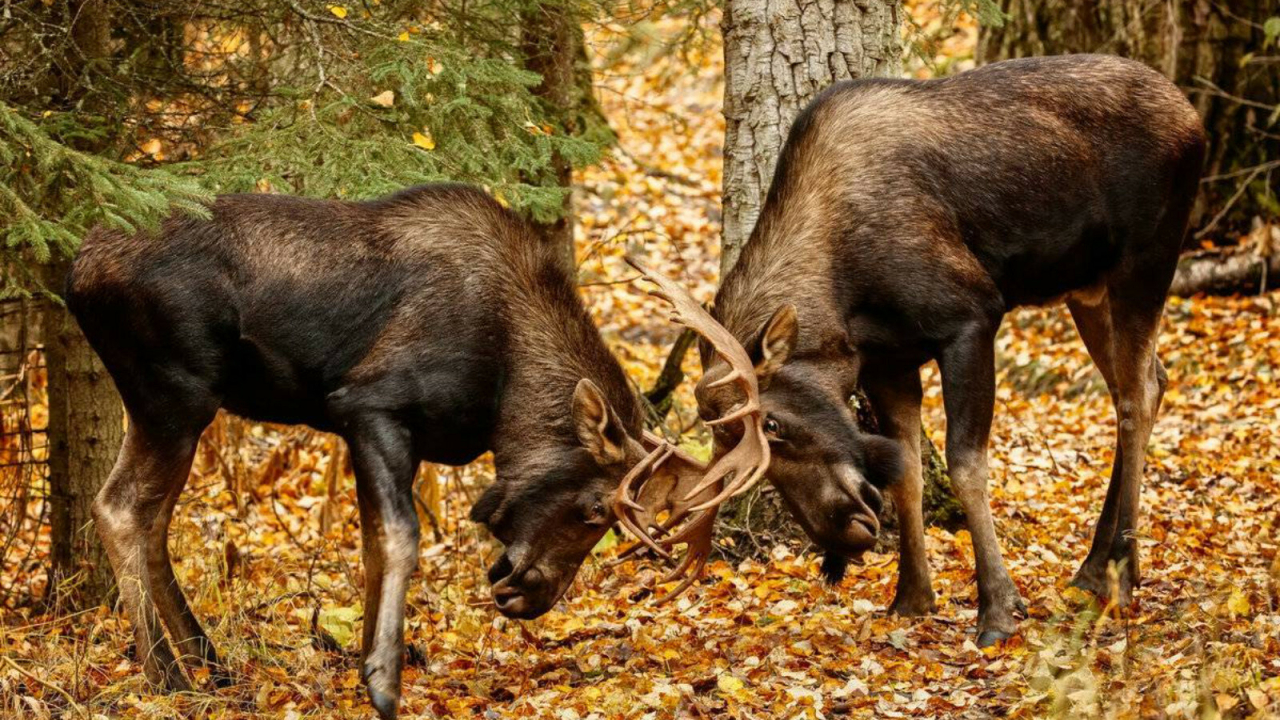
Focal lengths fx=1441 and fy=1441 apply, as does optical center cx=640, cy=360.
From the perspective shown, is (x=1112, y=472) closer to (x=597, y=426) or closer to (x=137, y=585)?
(x=597, y=426)

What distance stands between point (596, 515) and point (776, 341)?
1217 millimetres

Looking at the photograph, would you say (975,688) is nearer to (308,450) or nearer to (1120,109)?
(1120,109)

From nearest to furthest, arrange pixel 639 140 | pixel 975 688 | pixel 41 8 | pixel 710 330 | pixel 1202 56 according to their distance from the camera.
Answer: pixel 975 688 → pixel 710 330 → pixel 41 8 → pixel 1202 56 → pixel 639 140

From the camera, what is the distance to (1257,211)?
13758 millimetres

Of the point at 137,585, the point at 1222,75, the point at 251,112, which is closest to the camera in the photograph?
the point at 137,585

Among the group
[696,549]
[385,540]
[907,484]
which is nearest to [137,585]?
[385,540]

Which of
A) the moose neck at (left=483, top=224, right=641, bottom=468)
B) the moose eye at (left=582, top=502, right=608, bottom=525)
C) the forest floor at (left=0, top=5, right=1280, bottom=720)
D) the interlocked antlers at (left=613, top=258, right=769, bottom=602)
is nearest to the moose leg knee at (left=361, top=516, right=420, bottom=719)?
the forest floor at (left=0, top=5, right=1280, bottom=720)

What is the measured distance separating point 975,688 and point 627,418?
6.91 ft

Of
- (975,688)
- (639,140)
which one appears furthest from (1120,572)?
(639,140)

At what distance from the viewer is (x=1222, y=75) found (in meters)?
13.9

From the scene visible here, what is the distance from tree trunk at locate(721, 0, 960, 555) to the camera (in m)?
8.30

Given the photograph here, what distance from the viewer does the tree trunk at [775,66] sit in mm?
8297

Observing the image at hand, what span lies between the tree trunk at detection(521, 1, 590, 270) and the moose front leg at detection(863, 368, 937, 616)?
2854 mm

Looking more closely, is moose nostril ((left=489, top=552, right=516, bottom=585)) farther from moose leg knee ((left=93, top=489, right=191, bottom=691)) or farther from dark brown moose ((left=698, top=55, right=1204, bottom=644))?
moose leg knee ((left=93, top=489, right=191, bottom=691))
